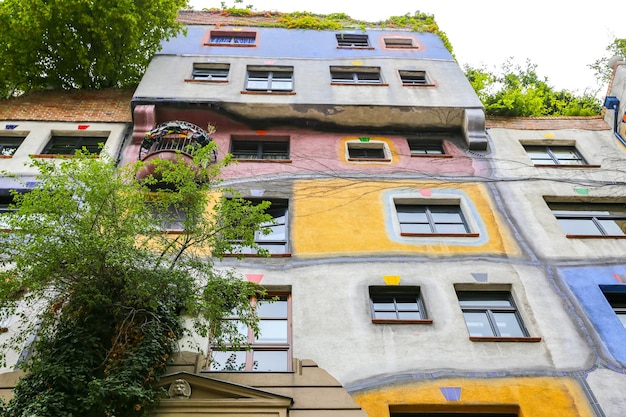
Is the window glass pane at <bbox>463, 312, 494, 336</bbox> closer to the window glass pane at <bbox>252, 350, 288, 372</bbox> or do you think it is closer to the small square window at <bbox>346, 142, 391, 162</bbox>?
the window glass pane at <bbox>252, 350, 288, 372</bbox>

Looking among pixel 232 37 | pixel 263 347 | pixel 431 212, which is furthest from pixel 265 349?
pixel 232 37

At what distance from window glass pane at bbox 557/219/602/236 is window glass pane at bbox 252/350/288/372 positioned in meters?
7.15

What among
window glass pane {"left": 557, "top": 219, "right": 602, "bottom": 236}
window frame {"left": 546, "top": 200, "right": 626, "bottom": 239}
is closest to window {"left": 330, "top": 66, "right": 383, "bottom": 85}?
window frame {"left": 546, "top": 200, "right": 626, "bottom": 239}

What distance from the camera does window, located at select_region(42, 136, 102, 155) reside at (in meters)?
14.7

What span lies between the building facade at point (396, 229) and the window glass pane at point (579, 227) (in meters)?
0.06

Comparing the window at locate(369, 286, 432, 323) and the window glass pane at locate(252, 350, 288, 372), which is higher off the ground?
the window at locate(369, 286, 432, 323)

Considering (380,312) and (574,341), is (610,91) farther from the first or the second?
(380,312)

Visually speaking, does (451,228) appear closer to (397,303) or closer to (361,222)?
(361,222)

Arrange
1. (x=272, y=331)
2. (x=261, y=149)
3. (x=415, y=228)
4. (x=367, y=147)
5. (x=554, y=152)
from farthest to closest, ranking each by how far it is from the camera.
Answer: (x=554, y=152) → (x=367, y=147) → (x=261, y=149) → (x=415, y=228) → (x=272, y=331)

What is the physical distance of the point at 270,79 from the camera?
689 inches

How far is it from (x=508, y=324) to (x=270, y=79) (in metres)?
10.5

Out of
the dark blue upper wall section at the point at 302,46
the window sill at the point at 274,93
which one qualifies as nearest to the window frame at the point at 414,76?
the dark blue upper wall section at the point at 302,46

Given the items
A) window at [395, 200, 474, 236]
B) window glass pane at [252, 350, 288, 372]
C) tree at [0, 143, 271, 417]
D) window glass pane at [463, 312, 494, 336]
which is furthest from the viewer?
window at [395, 200, 474, 236]

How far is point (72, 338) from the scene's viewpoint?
797 cm
